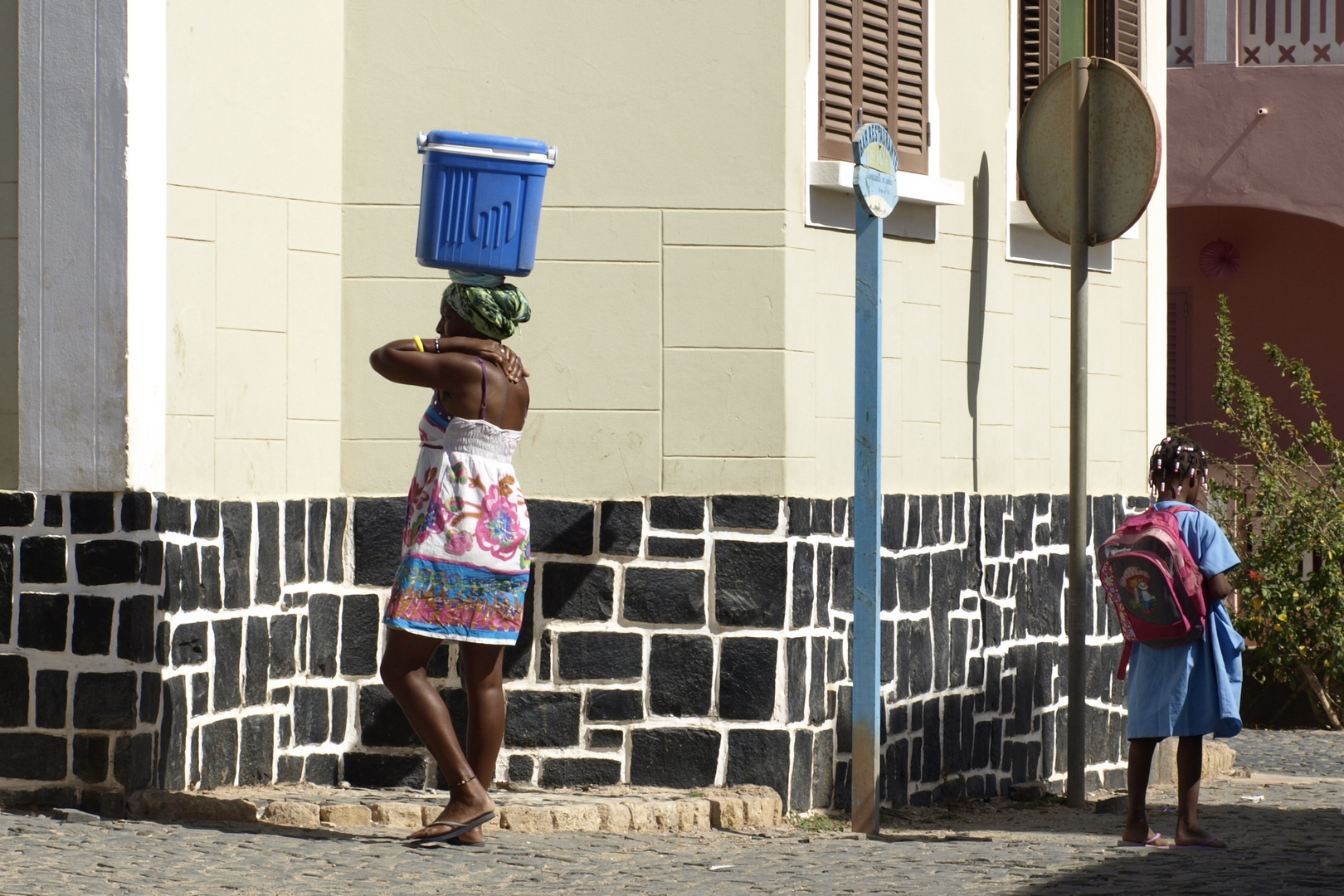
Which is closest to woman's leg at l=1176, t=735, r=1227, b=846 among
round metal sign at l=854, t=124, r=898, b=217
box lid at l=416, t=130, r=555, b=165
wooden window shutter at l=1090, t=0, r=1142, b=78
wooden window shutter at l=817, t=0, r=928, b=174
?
round metal sign at l=854, t=124, r=898, b=217

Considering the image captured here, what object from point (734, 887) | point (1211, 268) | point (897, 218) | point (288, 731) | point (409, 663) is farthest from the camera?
point (1211, 268)

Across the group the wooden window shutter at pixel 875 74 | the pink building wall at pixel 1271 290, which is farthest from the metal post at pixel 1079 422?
the pink building wall at pixel 1271 290

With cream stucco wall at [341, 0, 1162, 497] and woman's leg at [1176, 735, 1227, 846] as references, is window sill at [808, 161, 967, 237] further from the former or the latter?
woman's leg at [1176, 735, 1227, 846]

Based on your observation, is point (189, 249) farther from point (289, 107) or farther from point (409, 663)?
point (409, 663)

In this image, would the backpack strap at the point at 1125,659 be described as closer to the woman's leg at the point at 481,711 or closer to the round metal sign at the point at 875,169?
the round metal sign at the point at 875,169

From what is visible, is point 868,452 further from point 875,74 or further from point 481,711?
point 875,74

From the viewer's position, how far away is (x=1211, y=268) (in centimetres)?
1509

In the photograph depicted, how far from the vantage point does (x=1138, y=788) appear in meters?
6.55

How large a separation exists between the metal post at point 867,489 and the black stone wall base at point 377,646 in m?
0.41

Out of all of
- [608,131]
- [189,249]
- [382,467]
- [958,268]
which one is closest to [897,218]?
[958,268]

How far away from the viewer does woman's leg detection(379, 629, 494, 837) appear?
5812 millimetres

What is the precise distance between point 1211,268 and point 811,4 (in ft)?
28.9

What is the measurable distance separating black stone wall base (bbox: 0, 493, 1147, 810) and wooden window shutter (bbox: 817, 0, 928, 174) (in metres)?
1.49

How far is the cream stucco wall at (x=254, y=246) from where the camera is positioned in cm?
646
